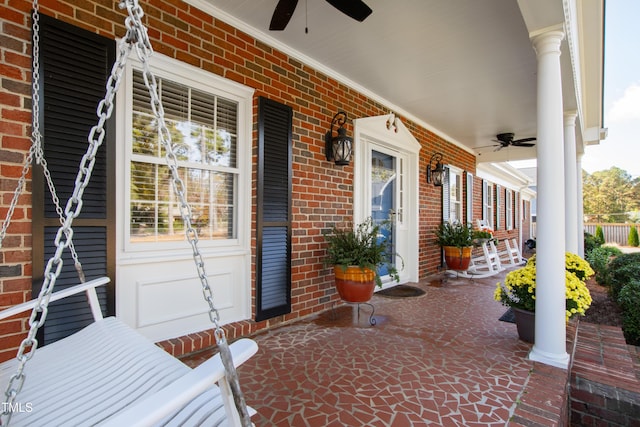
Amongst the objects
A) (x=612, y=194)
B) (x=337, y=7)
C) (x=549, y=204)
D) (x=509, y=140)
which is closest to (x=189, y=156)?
(x=337, y=7)

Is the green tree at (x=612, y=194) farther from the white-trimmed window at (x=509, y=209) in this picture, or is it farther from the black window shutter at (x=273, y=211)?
the black window shutter at (x=273, y=211)

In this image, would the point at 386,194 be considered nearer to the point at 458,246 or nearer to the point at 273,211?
the point at 458,246

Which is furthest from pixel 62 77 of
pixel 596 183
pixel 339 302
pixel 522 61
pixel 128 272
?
pixel 596 183

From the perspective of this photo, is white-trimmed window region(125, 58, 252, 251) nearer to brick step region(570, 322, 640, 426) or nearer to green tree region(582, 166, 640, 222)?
brick step region(570, 322, 640, 426)

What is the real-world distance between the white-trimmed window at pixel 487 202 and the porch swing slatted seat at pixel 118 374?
921 centimetres

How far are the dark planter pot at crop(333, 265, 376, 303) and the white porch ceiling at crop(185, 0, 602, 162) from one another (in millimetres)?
2215

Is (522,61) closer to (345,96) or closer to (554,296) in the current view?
(345,96)

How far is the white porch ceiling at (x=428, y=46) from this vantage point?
8.50 feet

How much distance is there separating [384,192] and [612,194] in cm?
3681

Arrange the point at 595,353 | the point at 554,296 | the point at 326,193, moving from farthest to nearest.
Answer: the point at 326,193
the point at 595,353
the point at 554,296

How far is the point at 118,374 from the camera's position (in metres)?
1.17

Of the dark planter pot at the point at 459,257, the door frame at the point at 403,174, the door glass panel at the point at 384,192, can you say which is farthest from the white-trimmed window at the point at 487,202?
the door glass panel at the point at 384,192

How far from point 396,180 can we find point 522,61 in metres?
2.25

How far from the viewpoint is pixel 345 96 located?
4.02 meters
